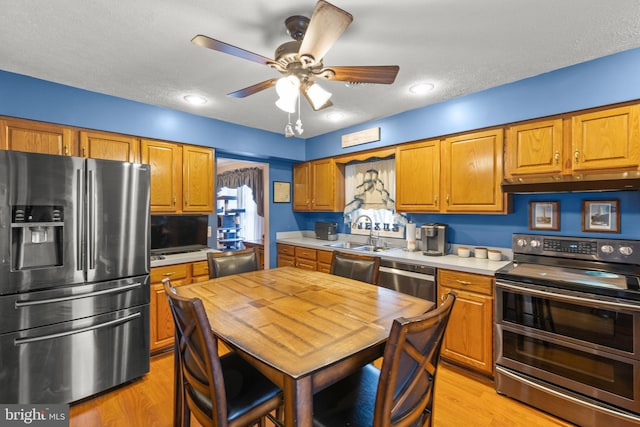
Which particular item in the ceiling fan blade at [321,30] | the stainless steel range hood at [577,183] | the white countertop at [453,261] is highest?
the ceiling fan blade at [321,30]

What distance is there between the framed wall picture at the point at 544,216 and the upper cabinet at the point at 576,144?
31cm

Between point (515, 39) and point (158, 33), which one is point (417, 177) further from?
point (158, 33)

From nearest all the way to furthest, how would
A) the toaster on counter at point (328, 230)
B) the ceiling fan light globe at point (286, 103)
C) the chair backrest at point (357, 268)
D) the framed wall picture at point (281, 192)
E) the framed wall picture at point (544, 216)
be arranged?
the ceiling fan light globe at point (286, 103), the chair backrest at point (357, 268), the framed wall picture at point (544, 216), the toaster on counter at point (328, 230), the framed wall picture at point (281, 192)

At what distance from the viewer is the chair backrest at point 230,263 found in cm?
236

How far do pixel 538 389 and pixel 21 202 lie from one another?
3660 millimetres

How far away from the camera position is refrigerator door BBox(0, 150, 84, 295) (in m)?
1.83

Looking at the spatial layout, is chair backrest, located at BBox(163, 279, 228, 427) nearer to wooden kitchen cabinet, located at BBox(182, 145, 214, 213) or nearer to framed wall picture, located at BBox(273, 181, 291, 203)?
wooden kitchen cabinet, located at BBox(182, 145, 214, 213)

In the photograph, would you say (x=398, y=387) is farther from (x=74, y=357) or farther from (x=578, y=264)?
(x=74, y=357)

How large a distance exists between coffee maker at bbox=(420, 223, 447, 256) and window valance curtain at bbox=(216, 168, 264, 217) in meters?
2.99

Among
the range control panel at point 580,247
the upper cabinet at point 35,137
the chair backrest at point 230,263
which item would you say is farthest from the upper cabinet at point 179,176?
the range control panel at point 580,247

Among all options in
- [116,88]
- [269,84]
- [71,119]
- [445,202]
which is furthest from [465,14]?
Result: [71,119]

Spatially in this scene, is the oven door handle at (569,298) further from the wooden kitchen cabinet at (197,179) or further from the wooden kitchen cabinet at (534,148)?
the wooden kitchen cabinet at (197,179)

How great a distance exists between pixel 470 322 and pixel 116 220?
2935 millimetres

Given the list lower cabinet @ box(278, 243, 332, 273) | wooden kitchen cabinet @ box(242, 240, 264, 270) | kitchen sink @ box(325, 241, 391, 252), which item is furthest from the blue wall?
wooden kitchen cabinet @ box(242, 240, 264, 270)
